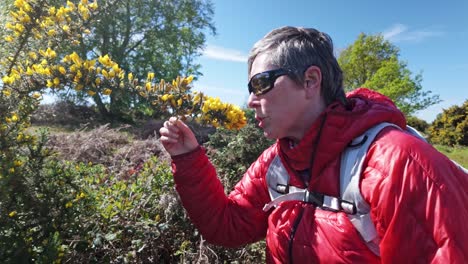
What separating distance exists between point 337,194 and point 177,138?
84 cm

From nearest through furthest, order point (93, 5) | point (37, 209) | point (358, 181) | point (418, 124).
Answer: point (358, 181)
point (37, 209)
point (93, 5)
point (418, 124)

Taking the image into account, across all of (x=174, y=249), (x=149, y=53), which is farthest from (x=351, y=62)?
(x=174, y=249)

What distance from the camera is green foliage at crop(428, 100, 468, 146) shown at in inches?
585

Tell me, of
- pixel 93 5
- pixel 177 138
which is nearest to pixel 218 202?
pixel 177 138

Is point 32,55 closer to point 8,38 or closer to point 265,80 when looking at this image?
point 8,38

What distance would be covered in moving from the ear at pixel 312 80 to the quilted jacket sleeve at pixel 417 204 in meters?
0.39

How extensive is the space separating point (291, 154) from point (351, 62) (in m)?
22.5

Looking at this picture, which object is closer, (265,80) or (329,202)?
(329,202)

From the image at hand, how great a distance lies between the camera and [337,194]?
1.21m

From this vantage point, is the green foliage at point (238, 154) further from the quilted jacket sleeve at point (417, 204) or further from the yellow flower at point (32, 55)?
the quilted jacket sleeve at point (417, 204)

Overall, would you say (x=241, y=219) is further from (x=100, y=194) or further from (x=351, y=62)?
(x=351, y=62)

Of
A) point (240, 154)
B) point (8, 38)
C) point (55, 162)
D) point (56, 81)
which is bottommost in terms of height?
point (240, 154)

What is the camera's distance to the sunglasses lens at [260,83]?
1350 millimetres

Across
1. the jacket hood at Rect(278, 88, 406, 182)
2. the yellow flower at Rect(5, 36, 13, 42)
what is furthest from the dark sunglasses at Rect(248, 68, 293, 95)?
the yellow flower at Rect(5, 36, 13, 42)
